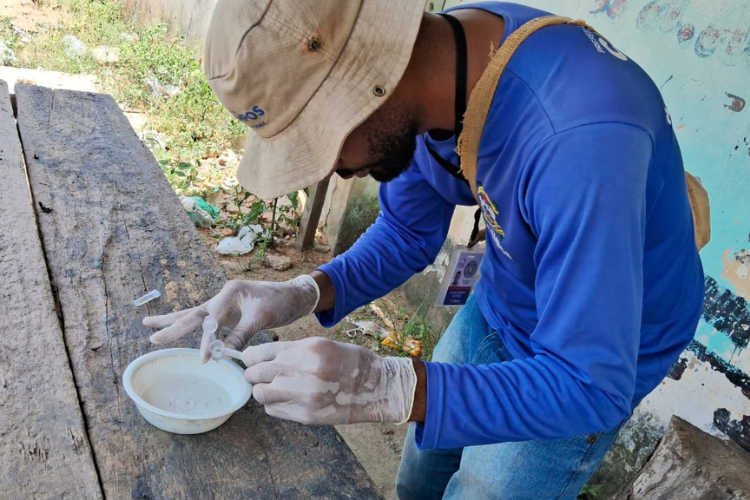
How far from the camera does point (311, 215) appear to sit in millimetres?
4035

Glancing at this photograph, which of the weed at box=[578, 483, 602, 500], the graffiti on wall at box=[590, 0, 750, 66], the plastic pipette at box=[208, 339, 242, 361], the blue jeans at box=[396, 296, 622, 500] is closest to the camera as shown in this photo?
the plastic pipette at box=[208, 339, 242, 361]

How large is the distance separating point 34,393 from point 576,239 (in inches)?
41.8

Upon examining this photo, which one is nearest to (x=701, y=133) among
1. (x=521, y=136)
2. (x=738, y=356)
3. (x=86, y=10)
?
(x=738, y=356)

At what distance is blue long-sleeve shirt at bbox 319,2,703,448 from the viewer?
3.15 feet

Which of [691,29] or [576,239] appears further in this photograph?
[691,29]

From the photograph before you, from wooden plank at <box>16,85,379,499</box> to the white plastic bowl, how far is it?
0.04 m

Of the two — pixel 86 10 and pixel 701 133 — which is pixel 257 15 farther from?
pixel 86 10

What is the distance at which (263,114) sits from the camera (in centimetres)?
120

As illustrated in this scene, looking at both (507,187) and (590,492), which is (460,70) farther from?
(590,492)

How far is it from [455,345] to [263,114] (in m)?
0.93

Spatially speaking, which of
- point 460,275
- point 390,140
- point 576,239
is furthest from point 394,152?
point 460,275

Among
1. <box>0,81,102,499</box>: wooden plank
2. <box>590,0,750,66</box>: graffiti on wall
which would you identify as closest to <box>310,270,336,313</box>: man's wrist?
<box>0,81,102,499</box>: wooden plank

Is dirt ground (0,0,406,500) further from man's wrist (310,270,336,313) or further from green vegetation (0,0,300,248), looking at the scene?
man's wrist (310,270,336,313)

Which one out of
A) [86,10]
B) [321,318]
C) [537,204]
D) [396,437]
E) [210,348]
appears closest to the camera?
[537,204]
